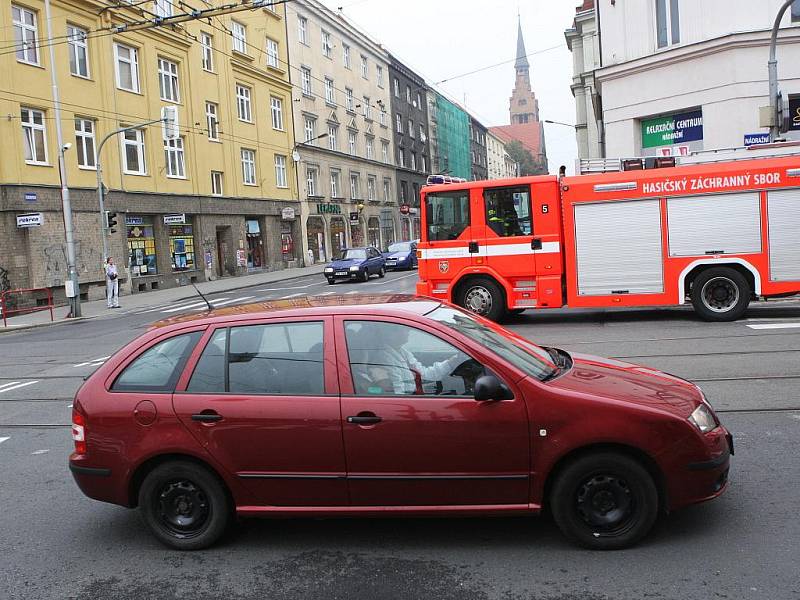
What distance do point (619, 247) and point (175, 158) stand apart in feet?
88.1

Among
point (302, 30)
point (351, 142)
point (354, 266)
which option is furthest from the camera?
point (351, 142)

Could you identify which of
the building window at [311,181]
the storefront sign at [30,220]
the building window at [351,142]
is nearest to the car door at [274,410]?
the storefront sign at [30,220]

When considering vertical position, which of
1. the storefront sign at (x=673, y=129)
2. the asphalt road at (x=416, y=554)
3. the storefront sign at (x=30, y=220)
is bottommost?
the asphalt road at (x=416, y=554)

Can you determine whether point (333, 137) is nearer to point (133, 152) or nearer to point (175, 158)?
point (175, 158)

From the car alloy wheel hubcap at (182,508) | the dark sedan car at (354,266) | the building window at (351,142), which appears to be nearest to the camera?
the car alloy wheel hubcap at (182,508)

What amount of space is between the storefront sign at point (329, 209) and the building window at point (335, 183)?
1.00 metres

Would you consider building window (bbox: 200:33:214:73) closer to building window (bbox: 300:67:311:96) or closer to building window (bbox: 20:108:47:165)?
building window (bbox: 300:67:311:96)

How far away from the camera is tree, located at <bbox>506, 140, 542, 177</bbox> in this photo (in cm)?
12606

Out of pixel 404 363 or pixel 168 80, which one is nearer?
pixel 404 363

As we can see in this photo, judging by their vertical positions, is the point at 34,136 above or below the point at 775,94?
above

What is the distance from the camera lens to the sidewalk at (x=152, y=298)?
75.3 ft

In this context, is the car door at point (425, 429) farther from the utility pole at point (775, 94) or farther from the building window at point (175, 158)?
the building window at point (175, 158)

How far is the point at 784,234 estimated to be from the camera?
12.7 m

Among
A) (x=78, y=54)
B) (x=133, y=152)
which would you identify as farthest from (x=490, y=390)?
(x=133, y=152)
